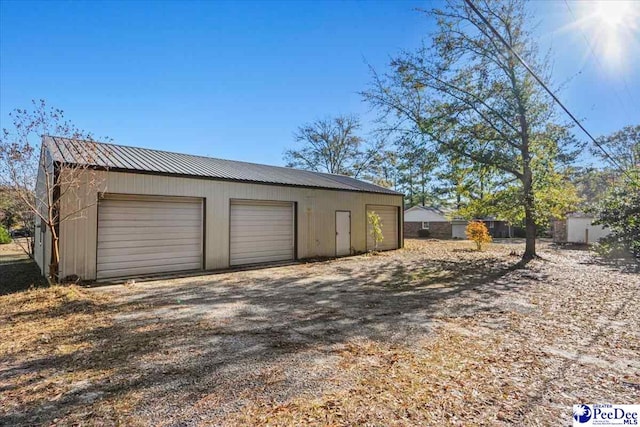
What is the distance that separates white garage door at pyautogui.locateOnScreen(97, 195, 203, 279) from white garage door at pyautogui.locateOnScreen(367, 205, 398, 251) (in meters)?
8.18

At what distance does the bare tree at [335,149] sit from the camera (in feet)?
103

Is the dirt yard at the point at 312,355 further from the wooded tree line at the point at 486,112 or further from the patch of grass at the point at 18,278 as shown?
the wooded tree line at the point at 486,112

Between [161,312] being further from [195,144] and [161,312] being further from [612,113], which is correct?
[612,113]

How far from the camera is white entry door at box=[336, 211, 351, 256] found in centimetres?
1324

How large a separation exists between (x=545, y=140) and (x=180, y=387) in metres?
12.7

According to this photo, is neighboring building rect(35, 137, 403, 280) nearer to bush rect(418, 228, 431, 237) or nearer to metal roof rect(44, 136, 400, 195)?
metal roof rect(44, 136, 400, 195)

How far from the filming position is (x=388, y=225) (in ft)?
52.5

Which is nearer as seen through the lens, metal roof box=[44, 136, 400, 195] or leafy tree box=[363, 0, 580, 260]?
metal roof box=[44, 136, 400, 195]

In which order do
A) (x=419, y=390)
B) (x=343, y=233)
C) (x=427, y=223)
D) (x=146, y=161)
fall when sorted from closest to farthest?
(x=419, y=390) < (x=146, y=161) < (x=343, y=233) < (x=427, y=223)

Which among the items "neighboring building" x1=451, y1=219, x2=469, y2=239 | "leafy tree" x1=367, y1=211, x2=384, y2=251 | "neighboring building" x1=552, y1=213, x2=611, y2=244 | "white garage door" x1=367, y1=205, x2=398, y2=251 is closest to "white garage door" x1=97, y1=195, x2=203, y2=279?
"leafy tree" x1=367, y1=211, x2=384, y2=251

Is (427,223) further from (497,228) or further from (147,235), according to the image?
(147,235)

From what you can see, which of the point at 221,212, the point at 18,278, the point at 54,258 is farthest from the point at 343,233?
the point at 18,278

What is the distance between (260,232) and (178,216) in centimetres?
275

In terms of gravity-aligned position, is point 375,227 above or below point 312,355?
above
